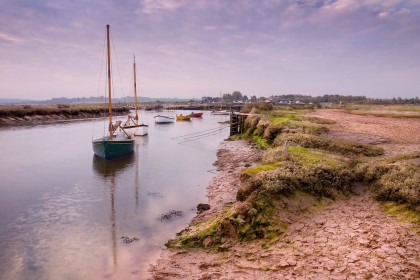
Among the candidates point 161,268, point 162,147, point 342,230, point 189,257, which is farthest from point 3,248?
point 162,147

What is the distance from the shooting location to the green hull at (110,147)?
27.7 metres

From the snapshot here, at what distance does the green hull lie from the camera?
2769cm

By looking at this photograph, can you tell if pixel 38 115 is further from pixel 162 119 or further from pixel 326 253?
pixel 326 253

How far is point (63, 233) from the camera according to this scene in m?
12.8

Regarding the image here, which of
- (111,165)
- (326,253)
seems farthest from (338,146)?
(111,165)

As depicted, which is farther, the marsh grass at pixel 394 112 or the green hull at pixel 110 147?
the marsh grass at pixel 394 112

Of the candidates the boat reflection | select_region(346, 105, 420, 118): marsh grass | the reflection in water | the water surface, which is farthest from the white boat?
select_region(346, 105, 420, 118): marsh grass

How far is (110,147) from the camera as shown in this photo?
2811cm

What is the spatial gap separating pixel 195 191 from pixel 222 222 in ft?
25.6

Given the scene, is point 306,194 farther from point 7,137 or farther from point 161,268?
point 7,137

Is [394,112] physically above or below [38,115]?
above

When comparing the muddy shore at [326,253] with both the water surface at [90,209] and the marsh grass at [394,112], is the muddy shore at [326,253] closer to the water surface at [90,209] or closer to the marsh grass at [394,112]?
the water surface at [90,209]

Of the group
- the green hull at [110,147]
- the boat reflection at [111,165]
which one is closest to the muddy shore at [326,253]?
the boat reflection at [111,165]

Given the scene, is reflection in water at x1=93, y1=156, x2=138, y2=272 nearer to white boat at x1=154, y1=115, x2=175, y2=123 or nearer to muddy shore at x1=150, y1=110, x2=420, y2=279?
muddy shore at x1=150, y1=110, x2=420, y2=279
